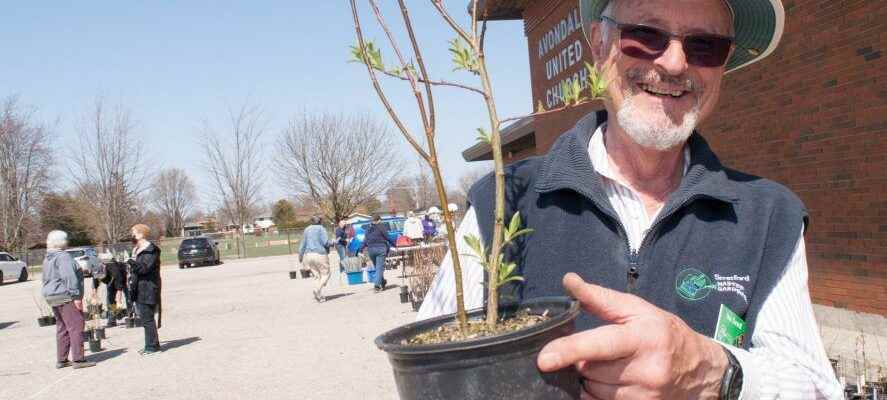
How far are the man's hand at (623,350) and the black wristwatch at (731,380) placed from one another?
17 cm

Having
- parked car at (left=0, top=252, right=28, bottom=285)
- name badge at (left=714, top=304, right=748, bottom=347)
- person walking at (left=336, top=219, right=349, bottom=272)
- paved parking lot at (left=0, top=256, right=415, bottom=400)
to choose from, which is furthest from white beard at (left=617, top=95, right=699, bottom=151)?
parked car at (left=0, top=252, right=28, bottom=285)

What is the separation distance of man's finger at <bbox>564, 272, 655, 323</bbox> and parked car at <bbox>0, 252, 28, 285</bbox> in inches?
1393

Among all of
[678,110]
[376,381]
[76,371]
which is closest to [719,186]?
[678,110]

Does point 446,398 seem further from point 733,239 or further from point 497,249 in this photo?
point 733,239

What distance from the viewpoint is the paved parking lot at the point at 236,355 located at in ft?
23.1

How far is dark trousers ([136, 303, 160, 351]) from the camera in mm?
9531

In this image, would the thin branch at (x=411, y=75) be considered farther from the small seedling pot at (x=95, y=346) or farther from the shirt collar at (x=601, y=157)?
the small seedling pot at (x=95, y=346)

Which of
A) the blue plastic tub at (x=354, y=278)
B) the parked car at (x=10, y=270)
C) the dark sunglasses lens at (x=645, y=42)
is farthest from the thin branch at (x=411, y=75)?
the parked car at (x=10, y=270)

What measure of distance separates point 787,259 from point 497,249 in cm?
74

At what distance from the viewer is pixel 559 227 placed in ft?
5.60

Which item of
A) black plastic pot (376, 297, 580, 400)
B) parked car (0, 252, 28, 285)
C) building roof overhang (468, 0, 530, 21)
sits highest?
building roof overhang (468, 0, 530, 21)

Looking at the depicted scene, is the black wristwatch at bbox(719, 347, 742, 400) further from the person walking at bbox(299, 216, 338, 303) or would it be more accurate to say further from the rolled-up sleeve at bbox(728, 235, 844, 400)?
the person walking at bbox(299, 216, 338, 303)

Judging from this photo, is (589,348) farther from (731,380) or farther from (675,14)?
(675,14)

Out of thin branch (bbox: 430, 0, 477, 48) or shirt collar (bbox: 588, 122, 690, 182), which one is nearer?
thin branch (bbox: 430, 0, 477, 48)
